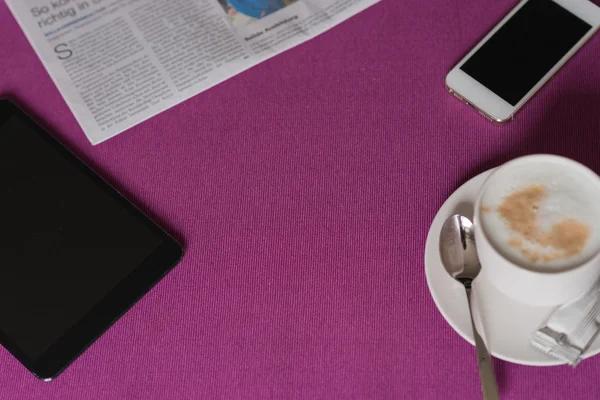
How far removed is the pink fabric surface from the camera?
503mm

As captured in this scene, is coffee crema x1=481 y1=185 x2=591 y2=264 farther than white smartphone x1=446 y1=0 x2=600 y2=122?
No

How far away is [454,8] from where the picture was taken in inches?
24.2

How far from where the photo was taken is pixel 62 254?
0.55 m

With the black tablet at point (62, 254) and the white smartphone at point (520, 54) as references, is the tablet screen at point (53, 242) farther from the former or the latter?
the white smartphone at point (520, 54)

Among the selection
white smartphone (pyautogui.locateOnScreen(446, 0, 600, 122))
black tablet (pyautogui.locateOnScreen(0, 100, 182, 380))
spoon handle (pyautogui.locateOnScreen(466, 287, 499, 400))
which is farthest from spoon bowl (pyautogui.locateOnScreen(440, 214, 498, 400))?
black tablet (pyautogui.locateOnScreen(0, 100, 182, 380))

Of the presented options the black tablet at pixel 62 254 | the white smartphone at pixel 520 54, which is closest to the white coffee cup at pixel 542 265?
the white smartphone at pixel 520 54

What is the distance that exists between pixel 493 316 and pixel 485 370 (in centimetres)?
4

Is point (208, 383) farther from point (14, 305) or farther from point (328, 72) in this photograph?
point (328, 72)

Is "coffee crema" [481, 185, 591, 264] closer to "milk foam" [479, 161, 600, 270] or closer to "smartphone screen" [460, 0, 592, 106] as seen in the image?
"milk foam" [479, 161, 600, 270]

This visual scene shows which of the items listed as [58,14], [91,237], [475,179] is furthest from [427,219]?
[58,14]

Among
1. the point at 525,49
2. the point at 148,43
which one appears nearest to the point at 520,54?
the point at 525,49

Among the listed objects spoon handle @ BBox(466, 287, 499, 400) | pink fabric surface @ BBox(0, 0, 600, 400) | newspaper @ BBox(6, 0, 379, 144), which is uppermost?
newspaper @ BBox(6, 0, 379, 144)

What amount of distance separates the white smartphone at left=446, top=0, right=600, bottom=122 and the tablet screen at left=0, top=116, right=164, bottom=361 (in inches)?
12.4

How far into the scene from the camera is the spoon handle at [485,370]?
0.45 m
